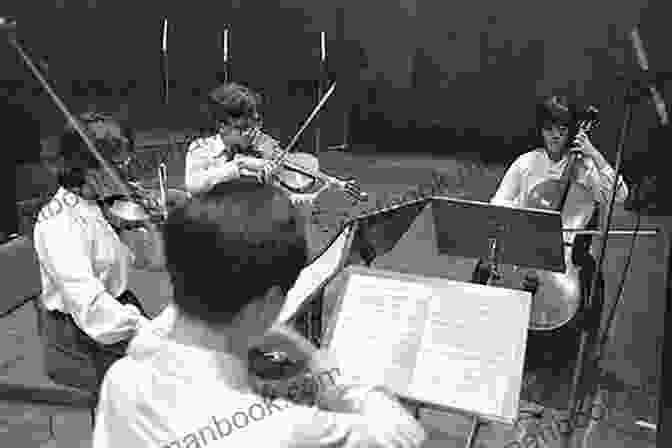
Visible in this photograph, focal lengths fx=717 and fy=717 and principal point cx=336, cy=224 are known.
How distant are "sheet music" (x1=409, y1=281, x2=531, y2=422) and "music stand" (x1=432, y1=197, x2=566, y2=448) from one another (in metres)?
0.48

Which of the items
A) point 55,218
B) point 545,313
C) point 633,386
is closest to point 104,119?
point 55,218

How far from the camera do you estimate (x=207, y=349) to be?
0.90 metres

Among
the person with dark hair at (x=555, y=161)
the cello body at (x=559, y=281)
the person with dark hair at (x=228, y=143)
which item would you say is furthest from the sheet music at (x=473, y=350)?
the person with dark hair at (x=228, y=143)

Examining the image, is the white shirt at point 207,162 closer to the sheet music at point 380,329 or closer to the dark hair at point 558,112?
the dark hair at point 558,112

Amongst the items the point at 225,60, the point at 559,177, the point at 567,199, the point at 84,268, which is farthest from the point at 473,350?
the point at 225,60

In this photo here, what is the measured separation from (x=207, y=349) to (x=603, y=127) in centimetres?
645

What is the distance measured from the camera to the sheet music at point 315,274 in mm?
1493

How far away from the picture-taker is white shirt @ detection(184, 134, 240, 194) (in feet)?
9.73

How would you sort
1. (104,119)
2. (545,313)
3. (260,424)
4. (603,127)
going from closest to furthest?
1. (260,424)
2. (104,119)
3. (545,313)
4. (603,127)

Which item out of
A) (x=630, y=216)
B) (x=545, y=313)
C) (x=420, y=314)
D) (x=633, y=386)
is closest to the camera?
(x=420, y=314)

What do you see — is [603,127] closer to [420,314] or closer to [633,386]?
[633,386]

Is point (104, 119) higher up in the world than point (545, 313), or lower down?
higher up

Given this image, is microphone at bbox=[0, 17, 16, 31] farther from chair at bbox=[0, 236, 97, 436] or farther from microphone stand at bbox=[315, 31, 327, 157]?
microphone stand at bbox=[315, 31, 327, 157]

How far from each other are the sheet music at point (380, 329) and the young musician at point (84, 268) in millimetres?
594
